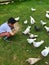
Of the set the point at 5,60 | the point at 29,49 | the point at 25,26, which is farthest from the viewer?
the point at 25,26

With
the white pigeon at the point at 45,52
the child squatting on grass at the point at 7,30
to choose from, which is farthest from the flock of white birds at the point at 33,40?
the child squatting on grass at the point at 7,30

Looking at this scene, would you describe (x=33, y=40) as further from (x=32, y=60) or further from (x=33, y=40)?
(x=32, y=60)

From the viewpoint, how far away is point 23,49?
6.02 m

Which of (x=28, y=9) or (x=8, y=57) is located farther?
(x=28, y=9)

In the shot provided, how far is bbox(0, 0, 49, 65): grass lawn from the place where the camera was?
5695 mm

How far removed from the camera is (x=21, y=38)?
21.2 ft

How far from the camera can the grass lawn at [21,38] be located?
5695mm

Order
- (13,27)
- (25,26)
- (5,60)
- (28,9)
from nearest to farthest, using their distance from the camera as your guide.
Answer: (5,60) → (13,27) → (25,26) → (28,9)

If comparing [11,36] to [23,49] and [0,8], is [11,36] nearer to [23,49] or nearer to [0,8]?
[23,49]

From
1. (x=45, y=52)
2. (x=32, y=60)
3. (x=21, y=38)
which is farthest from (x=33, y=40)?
(x=32, y=60)

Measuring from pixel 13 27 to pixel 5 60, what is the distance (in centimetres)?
108

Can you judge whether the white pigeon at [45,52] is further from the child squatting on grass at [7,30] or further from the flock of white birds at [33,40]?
the child squatting on grass at [7,30]

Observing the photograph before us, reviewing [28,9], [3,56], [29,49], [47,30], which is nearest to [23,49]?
[29,49]

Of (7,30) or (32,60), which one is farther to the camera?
(7,30)
